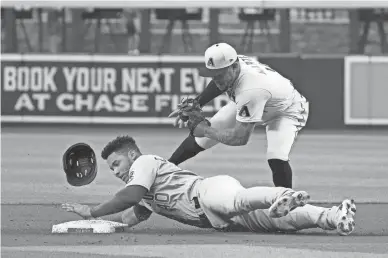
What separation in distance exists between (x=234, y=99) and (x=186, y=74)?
36.6 feet

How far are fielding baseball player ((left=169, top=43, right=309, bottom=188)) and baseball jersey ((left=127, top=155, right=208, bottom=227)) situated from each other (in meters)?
0.65

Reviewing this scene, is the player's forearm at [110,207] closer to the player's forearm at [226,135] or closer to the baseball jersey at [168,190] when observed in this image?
the baseball jersey at [168,190]

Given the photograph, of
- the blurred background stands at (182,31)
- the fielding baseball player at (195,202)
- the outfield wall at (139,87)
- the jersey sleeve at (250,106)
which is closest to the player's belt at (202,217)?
the fielding baseball player at (195,202)

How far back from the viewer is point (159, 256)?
7.16 m

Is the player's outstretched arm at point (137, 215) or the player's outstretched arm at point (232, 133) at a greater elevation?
the player's outstretched arm at point (232, 133)

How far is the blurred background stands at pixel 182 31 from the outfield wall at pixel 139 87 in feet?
2.69

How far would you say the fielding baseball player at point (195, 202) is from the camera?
26.5ft

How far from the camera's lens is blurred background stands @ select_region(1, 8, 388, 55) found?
21.8 metres

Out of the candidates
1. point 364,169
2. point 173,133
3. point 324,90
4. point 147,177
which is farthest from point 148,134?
point 147,177

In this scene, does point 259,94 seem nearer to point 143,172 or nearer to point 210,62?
point 210,62

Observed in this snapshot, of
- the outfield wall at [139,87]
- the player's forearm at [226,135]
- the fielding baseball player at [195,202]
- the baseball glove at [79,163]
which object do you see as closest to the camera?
the fielding baseball player at [195,202]

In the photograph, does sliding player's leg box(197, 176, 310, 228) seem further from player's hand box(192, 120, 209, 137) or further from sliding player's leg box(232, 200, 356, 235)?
player's hand box(192, 120, 209, 137)

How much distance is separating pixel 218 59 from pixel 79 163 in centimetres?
136

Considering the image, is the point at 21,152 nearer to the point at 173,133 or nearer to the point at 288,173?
the point at 173,133
